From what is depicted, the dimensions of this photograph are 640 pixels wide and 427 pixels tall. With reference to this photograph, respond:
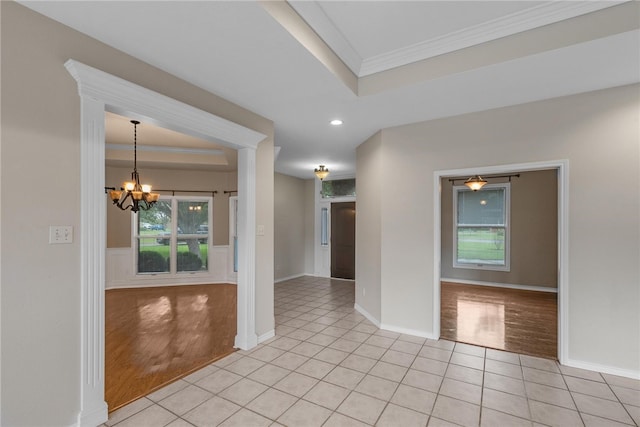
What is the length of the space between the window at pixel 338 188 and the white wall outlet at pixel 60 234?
607 centimetres

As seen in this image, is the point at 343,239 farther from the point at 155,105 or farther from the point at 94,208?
the point at 94,208

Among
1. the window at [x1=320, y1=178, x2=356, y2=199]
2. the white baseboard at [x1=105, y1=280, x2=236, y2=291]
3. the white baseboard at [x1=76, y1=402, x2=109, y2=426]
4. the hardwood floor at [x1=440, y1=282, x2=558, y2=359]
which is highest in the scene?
the window at [x1=320, y1=178, x2=356, y2=199]

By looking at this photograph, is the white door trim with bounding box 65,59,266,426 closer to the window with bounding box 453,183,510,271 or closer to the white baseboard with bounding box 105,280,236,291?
the white baseboard with bounding box 105,280,236,291

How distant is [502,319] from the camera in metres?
4.37

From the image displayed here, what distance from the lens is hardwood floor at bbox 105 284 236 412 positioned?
104 inches

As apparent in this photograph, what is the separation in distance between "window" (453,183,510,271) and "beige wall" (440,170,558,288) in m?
0.15

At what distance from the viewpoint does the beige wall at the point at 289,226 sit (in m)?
7.24

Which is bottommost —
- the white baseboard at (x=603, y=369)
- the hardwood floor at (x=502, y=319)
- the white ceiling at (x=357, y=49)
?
the hardwood floor at (x=502, y=319)

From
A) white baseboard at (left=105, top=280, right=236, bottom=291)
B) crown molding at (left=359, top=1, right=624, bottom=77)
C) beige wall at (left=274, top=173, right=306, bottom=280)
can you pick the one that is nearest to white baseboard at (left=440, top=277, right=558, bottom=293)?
beige wall at (left=274, top=173, right=306, bottom=280)

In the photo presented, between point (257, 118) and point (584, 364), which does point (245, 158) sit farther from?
point (584, 364)

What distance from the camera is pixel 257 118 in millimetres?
3490

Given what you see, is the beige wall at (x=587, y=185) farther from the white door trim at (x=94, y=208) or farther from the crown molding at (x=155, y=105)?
the white door trim at (x=94, y=208)

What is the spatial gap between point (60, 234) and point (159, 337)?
2.23 m

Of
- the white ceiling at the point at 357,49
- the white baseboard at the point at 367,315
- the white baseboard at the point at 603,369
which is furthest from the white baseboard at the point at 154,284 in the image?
the white baseboard at the point at 603,369
